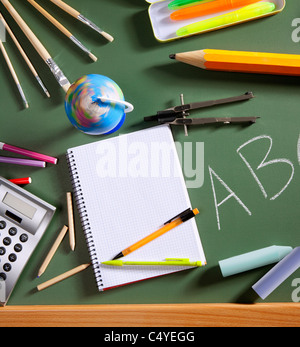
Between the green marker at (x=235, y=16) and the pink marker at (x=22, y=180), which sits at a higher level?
the green marker at (x=235, y=16)

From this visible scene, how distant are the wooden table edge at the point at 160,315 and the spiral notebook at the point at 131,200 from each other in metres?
0.06

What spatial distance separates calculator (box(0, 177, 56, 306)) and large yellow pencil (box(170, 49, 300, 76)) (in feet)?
1.44

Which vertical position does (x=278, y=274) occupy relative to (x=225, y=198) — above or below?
below

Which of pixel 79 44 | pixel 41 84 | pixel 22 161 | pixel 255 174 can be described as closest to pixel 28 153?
pixel 22 161

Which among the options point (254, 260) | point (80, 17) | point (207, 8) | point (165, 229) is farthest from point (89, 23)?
point (254, 260)

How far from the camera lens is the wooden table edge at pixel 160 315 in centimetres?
87

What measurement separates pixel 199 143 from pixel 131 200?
0.62 feet

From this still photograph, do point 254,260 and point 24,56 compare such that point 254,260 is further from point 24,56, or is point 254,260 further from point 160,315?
point 24,56

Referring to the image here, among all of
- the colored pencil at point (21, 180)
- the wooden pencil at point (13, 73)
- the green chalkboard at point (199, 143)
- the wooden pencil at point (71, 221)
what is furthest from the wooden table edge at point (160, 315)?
the wooden pencil at point (13, 73)

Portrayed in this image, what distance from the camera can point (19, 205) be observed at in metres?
0.93

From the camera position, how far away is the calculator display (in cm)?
93

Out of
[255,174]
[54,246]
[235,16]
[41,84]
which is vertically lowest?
[54,246]

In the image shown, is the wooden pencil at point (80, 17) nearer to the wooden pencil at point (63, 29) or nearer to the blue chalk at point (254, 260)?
the wooden pencil at point (63, 29)
